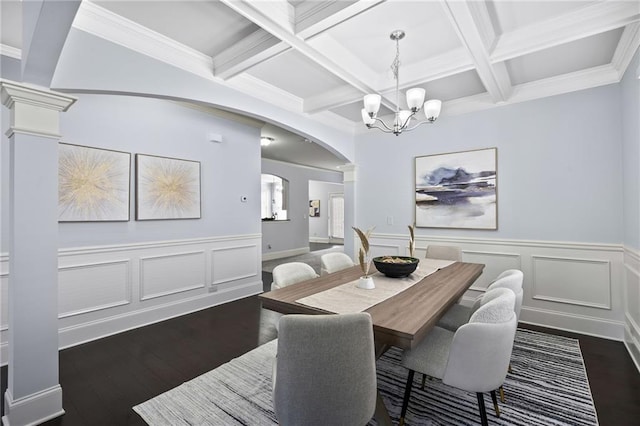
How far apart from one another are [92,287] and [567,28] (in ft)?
15.6

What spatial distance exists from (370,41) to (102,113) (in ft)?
9.11

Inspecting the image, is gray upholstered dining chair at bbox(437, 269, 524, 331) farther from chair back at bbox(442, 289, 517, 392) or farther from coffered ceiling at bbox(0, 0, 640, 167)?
coffered ceiling at bbox(0, 0, 640, 167)

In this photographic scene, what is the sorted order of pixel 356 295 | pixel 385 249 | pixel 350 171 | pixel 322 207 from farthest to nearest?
pixel 322 207, pixel 350 171, pixel 385 249, pixel 356 295

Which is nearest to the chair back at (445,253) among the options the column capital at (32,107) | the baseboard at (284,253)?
the column capital at (32,107)

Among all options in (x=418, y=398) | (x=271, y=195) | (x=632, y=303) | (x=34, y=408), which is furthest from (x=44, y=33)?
(x=271, y=195)

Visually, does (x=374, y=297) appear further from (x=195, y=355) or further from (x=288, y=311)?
(x=195, y=355)

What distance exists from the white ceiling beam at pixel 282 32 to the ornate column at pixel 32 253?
1.23m

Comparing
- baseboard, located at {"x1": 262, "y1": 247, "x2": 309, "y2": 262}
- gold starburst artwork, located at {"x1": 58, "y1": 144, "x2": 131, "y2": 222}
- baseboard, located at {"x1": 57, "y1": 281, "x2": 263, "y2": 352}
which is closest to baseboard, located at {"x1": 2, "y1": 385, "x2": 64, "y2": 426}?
baseboard, located at {"x1": 57, "y1": 281, "x2": 263, "y2": 352}

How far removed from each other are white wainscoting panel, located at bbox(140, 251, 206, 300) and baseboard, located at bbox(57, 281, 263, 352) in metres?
0.17

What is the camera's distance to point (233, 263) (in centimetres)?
441

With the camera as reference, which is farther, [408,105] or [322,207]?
[322,207]

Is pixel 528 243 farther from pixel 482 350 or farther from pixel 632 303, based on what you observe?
pixel 482 350

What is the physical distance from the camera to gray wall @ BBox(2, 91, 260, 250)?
3.03m

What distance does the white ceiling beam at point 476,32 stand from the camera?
1930 mm
